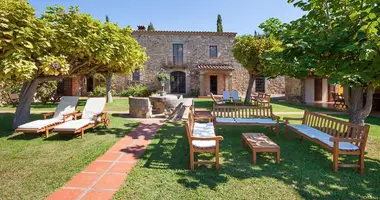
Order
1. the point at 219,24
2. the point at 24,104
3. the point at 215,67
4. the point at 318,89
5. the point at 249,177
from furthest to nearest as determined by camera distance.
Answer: the point at 219,24 < the point at 215,67 < the point at 318,89 < the point at 24,104 < the point at 249,177

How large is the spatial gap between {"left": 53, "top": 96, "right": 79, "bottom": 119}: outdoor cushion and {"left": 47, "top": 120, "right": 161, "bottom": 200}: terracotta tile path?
2650 mm

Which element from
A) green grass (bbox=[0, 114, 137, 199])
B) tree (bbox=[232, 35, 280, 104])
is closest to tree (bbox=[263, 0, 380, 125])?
green grass (bbox=[0, 114, 137, 199])

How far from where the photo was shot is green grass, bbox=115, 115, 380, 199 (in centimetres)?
266

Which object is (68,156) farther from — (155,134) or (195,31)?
(195,31)

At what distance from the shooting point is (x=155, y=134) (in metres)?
5.65

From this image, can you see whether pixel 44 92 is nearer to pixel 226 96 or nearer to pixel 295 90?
pixel 226 96

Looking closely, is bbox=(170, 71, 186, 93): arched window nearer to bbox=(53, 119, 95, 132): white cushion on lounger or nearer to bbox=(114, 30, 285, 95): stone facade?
bbox=(114, 30, 285, 95): stone facade

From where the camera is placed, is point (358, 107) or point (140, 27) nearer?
point (358, 107)

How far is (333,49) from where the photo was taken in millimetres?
3559

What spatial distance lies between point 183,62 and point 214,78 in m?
3.49

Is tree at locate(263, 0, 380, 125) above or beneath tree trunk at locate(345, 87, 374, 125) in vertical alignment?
above

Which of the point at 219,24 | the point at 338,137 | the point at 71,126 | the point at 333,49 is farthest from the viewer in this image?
the point at 219,24

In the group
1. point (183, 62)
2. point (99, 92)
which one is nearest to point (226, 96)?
point (183, 62)

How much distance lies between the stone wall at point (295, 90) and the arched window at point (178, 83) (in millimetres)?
9495
